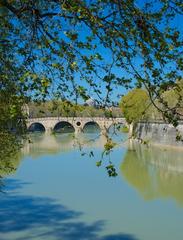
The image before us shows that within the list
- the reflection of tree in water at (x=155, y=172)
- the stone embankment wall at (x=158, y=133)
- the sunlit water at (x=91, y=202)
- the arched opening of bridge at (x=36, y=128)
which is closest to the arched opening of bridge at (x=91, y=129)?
the arched opening of bridge at (x=36, y=128)

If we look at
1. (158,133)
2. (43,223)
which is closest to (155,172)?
(43,223)

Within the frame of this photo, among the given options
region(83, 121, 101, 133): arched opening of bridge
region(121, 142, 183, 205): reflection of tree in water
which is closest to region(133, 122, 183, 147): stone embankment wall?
region(121, 142, 183, 205): reflection of tree in water

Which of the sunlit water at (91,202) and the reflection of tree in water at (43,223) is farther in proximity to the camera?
the sunlit water at (91,202)

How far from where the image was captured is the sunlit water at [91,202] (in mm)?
15508

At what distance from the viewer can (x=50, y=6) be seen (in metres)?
5.29

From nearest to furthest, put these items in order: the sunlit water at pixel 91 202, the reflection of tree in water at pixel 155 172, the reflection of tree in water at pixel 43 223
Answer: the reflection of tree in water at pixel 43 223, the sunlit water at pixel 91 202, the reflection of tree in water at pixel 155 172

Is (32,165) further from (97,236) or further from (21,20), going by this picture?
(21,20)

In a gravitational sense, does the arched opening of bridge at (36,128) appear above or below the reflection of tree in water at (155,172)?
above

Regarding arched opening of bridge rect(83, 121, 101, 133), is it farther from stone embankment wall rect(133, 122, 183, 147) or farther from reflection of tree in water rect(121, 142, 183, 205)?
reflection of tree in water rect(121, 142, 183, 205)

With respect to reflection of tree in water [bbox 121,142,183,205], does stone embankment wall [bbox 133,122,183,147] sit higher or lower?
higher

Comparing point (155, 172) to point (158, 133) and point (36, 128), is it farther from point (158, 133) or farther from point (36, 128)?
point (36, 128)

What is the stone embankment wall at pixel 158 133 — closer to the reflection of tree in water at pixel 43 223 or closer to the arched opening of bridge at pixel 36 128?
the reflection of tree in water at pixel 43 223

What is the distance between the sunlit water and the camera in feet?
50.9

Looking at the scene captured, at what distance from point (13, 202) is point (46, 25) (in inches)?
613
